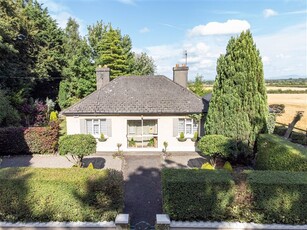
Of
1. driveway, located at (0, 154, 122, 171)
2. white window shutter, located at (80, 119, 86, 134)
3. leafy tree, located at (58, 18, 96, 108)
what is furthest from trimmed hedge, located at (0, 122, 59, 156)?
leafy tree, located at (58, 18, 96, 108)

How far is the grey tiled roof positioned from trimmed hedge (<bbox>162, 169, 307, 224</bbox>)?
9.00m

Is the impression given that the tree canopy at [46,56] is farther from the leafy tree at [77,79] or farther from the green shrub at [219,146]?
the green shrub at [219,146]

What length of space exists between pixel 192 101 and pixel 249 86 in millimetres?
4883

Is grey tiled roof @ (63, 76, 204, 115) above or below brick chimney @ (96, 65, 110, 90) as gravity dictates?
below

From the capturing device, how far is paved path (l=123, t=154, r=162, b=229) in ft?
23.6

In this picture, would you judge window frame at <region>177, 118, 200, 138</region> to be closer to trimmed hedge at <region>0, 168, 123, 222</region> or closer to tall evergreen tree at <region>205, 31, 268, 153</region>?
tall evergreen tree at <region>205, 31, 268, 153</region>

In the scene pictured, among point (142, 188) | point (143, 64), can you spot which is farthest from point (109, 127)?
point (143, 64)

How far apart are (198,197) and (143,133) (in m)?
10.2

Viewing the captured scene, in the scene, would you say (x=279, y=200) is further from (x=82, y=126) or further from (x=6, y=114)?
(x=6, y=114)

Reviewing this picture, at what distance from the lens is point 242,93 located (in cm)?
1138

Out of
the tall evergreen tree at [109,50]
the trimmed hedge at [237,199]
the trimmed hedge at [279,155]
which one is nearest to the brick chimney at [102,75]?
the trimmed hedge at [279,155]

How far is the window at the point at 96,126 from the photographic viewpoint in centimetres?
1488

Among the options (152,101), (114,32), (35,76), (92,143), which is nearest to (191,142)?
(152,101)

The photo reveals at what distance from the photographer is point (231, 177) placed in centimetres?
604
